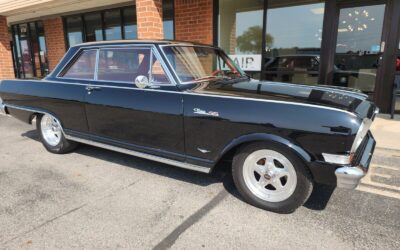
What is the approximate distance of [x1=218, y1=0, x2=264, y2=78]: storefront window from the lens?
25.1ft

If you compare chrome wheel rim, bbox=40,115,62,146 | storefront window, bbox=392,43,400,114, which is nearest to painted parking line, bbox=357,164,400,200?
storefront window, bbox=392,43,400,114

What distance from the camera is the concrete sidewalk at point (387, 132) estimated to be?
4.70 m

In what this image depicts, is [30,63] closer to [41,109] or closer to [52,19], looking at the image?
[52,19]

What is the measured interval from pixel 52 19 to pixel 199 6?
24.5 feet

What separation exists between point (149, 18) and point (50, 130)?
317 centimetres

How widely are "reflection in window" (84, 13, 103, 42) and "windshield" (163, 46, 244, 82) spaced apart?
808 cm

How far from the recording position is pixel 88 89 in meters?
3.92

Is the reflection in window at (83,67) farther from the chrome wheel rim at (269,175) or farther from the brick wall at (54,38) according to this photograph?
the brick wall at (54,38)

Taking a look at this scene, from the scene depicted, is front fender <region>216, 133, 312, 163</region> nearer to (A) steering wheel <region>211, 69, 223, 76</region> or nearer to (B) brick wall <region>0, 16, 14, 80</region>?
(A) steering wheel <region>211, 69, 223, 76</region>

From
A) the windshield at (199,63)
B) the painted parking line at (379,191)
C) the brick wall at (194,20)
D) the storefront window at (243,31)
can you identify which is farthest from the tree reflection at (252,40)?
the painted parking line at (379,191)

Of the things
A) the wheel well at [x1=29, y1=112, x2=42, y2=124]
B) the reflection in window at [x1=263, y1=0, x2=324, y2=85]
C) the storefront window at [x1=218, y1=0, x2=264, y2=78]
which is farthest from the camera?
the storefront window at [x1=218, y1=0, x2=264, y2=78]

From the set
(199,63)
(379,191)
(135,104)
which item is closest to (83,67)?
(135,104)

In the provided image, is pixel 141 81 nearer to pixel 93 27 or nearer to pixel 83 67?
pixel 83 67

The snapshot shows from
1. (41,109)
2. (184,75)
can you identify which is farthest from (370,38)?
(41,109)
